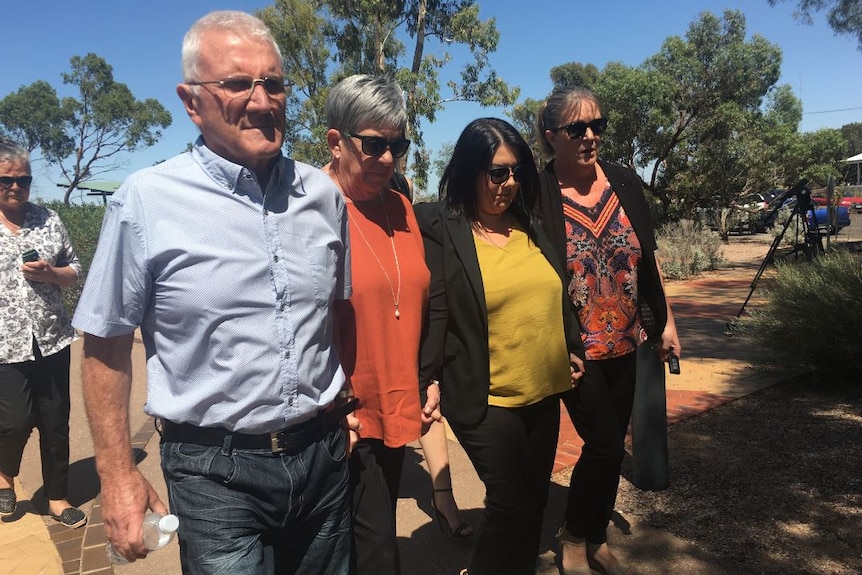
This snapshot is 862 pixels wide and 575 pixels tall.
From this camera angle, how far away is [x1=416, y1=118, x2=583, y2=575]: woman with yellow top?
7.43 ft

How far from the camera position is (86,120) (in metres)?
41.6

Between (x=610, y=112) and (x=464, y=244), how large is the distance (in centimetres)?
1931

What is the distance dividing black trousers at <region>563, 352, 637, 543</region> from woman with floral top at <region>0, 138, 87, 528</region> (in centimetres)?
295

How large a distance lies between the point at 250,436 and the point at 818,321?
5.16 metres

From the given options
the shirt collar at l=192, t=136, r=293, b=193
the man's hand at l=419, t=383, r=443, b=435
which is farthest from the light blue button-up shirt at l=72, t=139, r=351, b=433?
the man's hand at l=419, t=383, r=443, b=435

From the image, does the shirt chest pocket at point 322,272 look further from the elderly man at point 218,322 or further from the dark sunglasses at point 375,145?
the dark sunglasses at point 375,145

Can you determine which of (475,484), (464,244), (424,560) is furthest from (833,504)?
(464,244)

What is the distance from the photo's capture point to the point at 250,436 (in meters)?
1.60

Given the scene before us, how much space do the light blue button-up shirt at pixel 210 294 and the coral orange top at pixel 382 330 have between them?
0.31m

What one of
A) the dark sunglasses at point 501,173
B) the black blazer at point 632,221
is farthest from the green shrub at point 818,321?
the dark sunglasses at point 501,173

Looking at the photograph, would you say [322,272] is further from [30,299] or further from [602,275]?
[30,299]

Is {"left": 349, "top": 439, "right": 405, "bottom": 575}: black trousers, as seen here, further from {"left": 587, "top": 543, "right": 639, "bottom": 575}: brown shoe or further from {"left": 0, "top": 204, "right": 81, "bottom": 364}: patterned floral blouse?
{"left": 0, "top": 204, "right": 81, "bottom": 364}: patterned floral blouse

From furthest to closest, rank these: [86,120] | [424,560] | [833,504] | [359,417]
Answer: [86,120] < [833,504] < [424,560] < [359,417]

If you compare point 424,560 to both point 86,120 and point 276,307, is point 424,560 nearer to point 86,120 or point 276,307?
point 276,307
